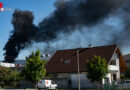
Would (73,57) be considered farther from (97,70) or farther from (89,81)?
(97,70)

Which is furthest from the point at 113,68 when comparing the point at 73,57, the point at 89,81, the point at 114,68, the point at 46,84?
the point at 46,84

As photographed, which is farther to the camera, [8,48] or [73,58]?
[8,48]

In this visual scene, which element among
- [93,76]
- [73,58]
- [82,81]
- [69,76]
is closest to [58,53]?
[73,58]

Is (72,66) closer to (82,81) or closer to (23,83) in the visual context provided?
(82,81)

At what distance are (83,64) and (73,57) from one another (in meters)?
3.71

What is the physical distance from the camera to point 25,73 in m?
36.7

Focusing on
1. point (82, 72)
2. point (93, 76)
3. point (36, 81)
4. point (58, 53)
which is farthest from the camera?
point (58, 53)

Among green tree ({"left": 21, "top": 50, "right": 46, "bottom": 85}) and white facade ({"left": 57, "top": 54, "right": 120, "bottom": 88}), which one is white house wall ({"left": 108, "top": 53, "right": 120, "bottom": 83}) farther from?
green tree ({"left": 21, "top": 50, "right": 46, "bottom": 85})

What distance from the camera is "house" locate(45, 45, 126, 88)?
127ft

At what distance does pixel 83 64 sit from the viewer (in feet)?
132

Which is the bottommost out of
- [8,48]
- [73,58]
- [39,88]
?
[39,88]

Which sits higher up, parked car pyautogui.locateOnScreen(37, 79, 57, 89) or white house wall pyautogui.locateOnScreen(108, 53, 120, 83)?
white house wall pyautogui.locateOnScreen(108, 53, 120, 83)

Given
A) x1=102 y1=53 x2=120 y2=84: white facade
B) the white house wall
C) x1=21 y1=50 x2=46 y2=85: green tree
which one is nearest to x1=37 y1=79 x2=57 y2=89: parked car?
x1=21 y1=50 x2=46 y2=85: green tree

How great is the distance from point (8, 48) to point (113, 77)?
84.0 ft
